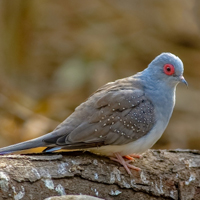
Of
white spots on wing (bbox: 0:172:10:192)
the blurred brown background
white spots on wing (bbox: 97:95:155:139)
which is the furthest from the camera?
the blurred brown background

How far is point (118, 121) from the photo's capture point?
577 cm

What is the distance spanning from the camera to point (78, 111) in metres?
5.85

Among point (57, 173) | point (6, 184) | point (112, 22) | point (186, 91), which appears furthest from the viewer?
point (112, 22)

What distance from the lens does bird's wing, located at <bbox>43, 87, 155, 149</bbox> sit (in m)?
5.57

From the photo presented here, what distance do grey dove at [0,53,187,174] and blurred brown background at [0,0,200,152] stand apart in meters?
3.45

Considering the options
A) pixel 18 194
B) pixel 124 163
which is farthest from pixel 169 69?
pixel 18 194

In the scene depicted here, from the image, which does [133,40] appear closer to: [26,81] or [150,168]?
[26,81]

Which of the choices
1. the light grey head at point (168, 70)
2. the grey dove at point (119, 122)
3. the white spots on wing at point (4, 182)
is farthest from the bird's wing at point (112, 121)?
the white spots on wing at point (4, 182)

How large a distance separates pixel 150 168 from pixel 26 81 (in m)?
7.31

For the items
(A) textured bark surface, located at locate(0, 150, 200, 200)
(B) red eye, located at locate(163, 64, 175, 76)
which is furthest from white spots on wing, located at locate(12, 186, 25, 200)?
(B) red eye, located at locate(163, 64, 175, 76)

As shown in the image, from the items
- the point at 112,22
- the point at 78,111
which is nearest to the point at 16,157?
the point at 78,111

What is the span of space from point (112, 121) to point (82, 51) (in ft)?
22.0

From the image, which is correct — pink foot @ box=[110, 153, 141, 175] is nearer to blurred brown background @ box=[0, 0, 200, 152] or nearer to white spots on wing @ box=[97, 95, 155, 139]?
white spots on wing @ box=[97, 95, 155, 139]

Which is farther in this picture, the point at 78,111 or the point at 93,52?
the point at 93,52
